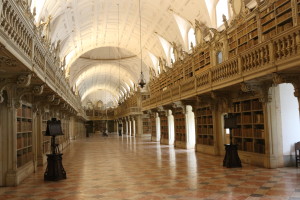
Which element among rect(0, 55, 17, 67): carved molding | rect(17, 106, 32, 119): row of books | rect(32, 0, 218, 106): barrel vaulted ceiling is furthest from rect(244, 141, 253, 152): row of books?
rect(0, 55, 17, 67): carved molding

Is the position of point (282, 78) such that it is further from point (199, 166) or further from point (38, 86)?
point (38, 86)

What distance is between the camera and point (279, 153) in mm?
10469

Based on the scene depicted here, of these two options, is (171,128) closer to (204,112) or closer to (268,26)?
(204,112)

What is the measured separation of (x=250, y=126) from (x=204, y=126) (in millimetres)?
4845

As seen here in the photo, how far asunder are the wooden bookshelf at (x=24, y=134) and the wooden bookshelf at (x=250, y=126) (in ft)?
27.0

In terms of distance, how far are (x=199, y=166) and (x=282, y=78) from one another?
4.49 m

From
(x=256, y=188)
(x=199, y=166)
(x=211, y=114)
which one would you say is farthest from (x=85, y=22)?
(x=256, y=188)

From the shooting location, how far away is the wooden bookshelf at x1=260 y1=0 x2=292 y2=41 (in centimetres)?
970

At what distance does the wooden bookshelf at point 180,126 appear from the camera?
20066 millimetres

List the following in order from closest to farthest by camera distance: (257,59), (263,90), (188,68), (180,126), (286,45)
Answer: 1. (286,45)
2. (257,59)
3. (263,90)
4. (188,68)
5. (180,126)

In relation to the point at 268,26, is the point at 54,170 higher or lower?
lower

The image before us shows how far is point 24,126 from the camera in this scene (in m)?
10.7

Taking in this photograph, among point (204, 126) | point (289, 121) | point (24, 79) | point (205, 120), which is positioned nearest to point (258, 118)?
point (289, 121)

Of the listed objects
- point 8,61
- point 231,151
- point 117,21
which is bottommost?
point 231,151
